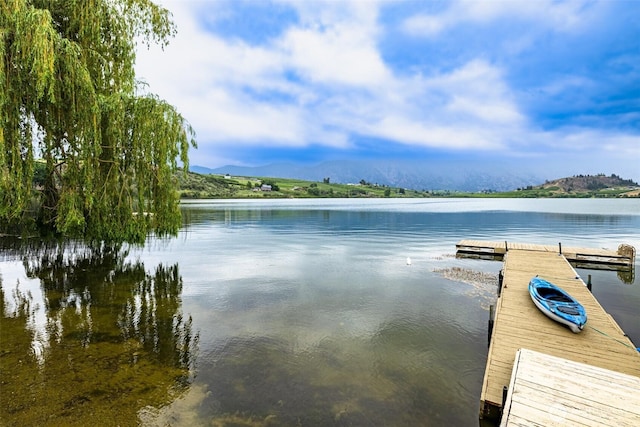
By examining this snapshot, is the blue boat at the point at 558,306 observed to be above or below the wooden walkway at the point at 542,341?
above

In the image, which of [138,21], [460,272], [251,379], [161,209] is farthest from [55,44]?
[460,272]

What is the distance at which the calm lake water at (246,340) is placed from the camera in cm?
955

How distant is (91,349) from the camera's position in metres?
12.7

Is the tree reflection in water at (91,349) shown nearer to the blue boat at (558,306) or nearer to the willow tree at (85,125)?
the willow tree at (85,125)

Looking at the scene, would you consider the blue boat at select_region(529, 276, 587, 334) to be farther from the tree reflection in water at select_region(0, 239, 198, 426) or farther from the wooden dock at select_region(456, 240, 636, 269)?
the wooden dock at select_region(456, 240, 636, 269)

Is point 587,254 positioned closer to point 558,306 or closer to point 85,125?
point 558,306

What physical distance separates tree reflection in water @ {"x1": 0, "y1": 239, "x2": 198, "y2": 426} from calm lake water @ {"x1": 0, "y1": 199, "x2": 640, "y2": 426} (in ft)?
0.19

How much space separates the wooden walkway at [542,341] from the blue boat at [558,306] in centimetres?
30

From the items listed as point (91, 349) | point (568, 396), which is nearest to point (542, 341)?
point (568, 396)

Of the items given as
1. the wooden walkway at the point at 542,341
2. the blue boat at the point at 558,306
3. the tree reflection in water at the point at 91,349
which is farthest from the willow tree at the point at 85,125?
the blue boat at the point at 558,306

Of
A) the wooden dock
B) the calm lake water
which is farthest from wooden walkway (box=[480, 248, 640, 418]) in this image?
the wooden dock

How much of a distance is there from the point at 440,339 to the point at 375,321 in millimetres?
3232

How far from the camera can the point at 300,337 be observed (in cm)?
1454

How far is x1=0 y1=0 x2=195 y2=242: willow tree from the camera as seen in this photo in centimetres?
1600
